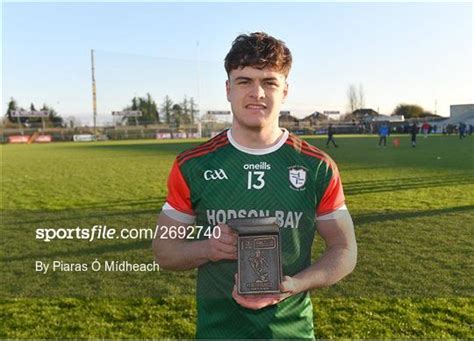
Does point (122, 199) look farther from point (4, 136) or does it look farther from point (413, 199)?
point (4, 136)

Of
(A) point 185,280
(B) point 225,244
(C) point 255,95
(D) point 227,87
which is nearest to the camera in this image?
(B) point 225,244

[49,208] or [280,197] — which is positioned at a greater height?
[280,197]

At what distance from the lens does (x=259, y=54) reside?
5.56ft

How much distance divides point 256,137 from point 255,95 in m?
0.22

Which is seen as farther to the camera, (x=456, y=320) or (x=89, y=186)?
(x=89, y=186)

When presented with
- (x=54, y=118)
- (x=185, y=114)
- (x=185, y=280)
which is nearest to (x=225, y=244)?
(x=185, y=280)

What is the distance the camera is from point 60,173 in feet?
55.0

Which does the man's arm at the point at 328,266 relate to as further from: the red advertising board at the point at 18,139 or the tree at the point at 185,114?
the red advertising board at the point at 18,139

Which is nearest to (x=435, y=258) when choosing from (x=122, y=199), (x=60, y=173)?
(x=122, y=199)

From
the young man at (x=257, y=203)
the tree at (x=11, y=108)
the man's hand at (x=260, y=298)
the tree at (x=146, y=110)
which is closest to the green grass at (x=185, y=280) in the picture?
the young man at (x=257, y=203)

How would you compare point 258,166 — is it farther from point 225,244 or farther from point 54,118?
point 54,118

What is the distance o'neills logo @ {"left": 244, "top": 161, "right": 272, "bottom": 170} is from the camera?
1.86 metres

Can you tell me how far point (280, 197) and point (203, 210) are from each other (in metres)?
0.32

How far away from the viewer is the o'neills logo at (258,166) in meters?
1.86
